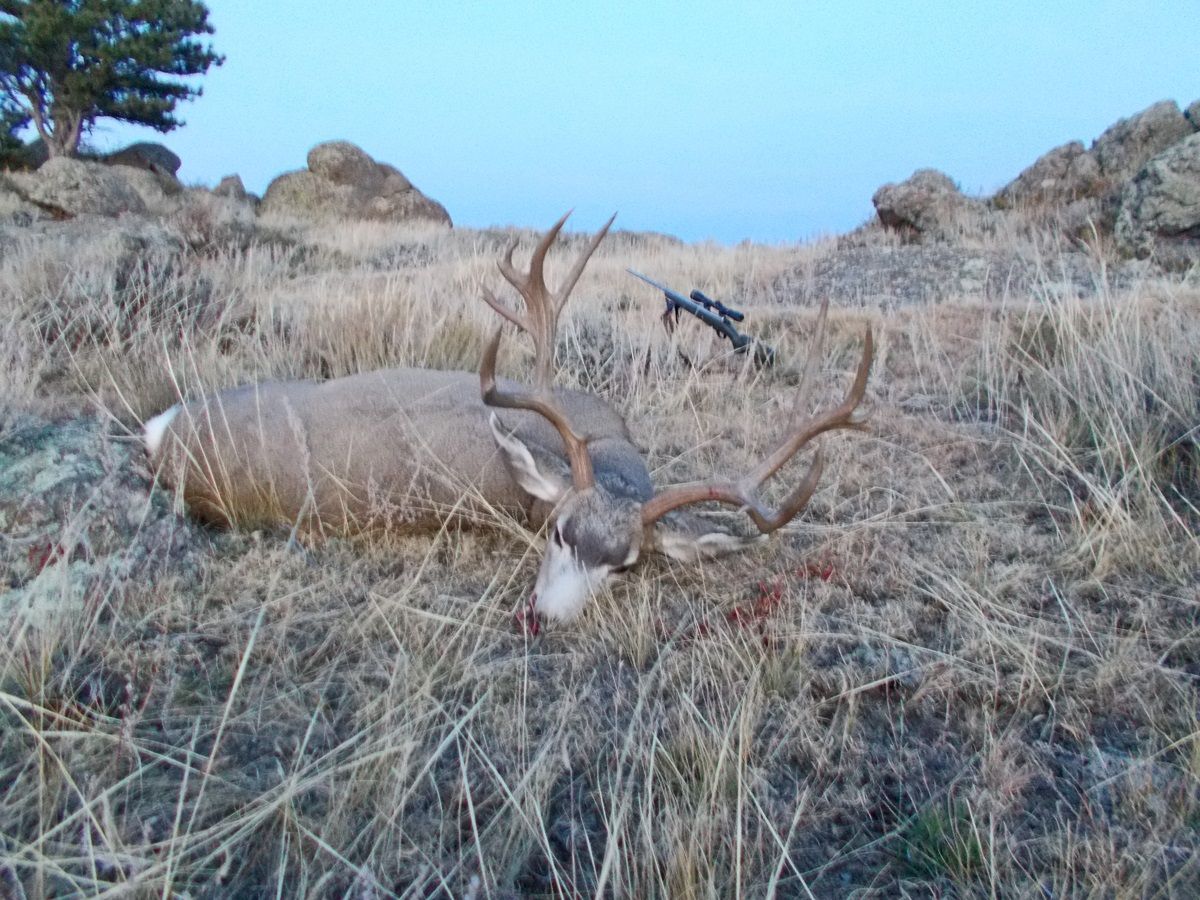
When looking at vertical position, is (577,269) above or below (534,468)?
above

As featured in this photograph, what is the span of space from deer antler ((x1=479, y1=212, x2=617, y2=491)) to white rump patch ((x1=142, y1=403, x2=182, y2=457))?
4.92ft

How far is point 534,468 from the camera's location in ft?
11.3

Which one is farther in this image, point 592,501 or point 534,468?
point 534,468

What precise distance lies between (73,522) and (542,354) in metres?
1.78

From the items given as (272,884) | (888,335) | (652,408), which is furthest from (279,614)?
(888,335)

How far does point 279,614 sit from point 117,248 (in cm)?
543

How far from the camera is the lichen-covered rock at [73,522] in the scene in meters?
2.82

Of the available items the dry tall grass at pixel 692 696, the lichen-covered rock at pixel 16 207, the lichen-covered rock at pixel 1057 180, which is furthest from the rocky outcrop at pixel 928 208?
the lichen-covered rock at pixel 16 207

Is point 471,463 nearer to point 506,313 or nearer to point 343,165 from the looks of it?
point 506,313

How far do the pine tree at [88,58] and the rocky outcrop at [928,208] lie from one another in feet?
79.2

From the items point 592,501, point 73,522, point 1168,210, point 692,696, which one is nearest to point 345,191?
point 1168,210

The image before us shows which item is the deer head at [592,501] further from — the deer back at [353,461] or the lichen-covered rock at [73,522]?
the lichen-covered rock at [73,522]

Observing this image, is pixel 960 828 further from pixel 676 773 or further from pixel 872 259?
pixel 872 259

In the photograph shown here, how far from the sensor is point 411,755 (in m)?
2.31
